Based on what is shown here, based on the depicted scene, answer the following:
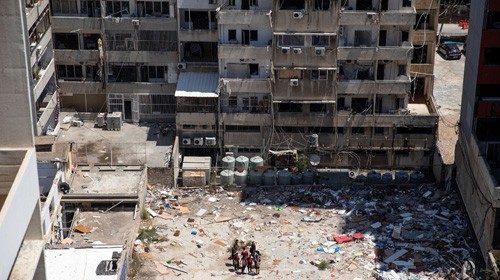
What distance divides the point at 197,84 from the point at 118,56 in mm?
5239

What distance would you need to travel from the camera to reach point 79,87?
2080 inches

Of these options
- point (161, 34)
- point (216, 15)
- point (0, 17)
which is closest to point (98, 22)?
point (161, 34)

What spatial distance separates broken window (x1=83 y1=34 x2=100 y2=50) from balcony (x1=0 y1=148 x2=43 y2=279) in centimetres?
3531

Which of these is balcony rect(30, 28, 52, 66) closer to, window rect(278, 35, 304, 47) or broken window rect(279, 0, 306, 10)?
window rect(278, 35, 304, 47)

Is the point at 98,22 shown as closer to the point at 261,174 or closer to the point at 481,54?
the point at 261,174

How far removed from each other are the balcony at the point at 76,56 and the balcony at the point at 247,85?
28.1 ft

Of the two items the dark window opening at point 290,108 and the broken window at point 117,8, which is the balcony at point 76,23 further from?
the dark window opening at point 290,108

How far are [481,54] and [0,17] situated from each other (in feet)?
102

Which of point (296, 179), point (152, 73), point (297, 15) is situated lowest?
point (296, 179)

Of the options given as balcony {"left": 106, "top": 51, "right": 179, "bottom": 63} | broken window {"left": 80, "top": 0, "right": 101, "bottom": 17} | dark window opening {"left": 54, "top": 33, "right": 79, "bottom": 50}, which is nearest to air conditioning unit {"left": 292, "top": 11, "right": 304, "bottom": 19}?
balcony {"left": 106, "top": 51, "right": 179, "bottom": 63}

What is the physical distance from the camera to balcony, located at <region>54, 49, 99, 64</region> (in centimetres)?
5147

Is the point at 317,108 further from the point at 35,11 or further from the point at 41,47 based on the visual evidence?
the point at 35,11

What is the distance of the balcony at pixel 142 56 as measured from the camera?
51125mm

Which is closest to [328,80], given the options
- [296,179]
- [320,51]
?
[320,51]
